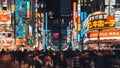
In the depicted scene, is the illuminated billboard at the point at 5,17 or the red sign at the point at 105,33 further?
the illuminated billboard at the point at 5,17

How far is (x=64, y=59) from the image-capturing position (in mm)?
5980

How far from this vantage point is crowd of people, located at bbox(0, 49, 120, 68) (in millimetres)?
5855

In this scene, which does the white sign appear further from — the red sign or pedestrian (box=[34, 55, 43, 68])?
pedestrian (box=[34, 55, 43, 68])

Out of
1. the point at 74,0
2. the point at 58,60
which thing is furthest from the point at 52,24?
the point at 58,60

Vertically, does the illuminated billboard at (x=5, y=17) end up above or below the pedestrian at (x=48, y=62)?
above

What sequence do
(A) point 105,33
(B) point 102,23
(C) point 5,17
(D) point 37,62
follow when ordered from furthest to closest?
(C) point 5,17, (A) point 105,33, (B) point 102,23, (D) point 37,62

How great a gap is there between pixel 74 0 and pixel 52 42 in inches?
79.1

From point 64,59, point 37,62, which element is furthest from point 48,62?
point 64,59

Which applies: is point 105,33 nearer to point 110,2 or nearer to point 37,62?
point 110,2

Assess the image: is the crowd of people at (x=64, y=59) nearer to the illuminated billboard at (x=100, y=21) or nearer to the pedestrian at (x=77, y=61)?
the pedestrian at (x=77, y=61)

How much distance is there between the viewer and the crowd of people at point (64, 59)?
5855 millimetres

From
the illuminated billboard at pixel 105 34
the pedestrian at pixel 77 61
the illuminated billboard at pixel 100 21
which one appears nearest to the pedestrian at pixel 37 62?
the pedestrian at pixel 77 61

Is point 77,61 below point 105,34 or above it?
below

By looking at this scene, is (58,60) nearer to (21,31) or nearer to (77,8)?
(77,8)
